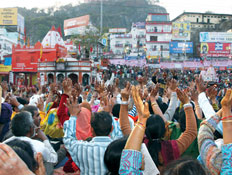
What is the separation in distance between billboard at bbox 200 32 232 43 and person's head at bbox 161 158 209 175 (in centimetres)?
5151

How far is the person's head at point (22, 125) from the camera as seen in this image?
2.99 metres

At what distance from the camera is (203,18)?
238 ft

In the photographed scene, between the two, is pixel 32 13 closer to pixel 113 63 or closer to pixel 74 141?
pixel 113 63

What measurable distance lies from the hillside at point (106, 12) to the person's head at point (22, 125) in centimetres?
8241

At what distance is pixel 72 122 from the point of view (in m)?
3.20

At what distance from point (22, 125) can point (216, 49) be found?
50560 mm

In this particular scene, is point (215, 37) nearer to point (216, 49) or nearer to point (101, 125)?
point (216, 49)

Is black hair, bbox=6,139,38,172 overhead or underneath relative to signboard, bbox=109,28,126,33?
underneath

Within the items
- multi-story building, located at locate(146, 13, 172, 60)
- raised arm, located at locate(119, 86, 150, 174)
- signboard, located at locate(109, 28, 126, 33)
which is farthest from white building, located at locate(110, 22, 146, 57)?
raised arm, located at locate(119, 86, 150, 174)

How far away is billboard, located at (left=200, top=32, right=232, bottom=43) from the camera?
49.5 meters

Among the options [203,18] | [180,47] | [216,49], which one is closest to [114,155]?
[180,47]

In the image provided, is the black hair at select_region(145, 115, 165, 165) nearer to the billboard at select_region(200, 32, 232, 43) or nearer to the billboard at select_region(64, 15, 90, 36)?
the billboard at select_region(200, 32, 232, 43)

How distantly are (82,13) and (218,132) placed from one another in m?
102

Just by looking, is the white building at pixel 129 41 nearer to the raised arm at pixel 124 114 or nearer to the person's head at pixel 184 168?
the raised arm at pixel 124 114
